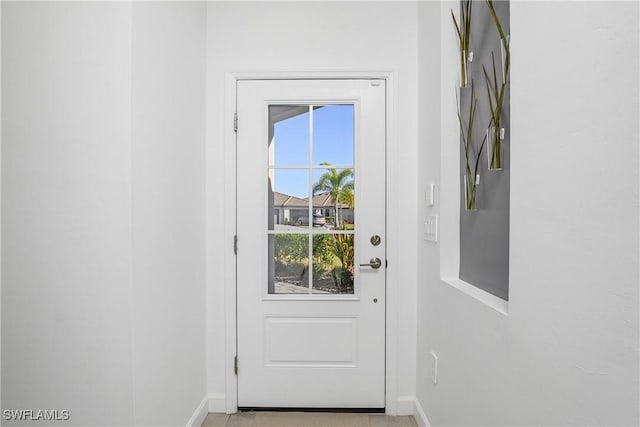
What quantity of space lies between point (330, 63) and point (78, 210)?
1508mm

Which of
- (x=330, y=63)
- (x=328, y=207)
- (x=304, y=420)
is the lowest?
(x=304, y=420)

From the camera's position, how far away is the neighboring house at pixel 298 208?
2443 mm

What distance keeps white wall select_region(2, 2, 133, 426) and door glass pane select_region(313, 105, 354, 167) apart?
1.12 m

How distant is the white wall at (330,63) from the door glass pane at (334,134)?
0.78ft

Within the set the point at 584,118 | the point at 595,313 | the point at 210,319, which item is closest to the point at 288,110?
the point at 210,319

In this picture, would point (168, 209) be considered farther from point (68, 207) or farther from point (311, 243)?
point (311, 243)

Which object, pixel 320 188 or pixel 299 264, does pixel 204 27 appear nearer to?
pixel 320 188

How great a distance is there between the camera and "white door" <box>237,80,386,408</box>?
2416 mm

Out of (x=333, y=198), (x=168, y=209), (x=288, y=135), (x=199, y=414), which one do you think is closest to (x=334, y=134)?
(x=288, y=135)

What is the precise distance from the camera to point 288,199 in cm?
245

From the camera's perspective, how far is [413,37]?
2.40 m

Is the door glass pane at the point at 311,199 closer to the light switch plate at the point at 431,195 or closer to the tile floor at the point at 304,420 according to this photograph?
the light switch plate at the point at 431,195

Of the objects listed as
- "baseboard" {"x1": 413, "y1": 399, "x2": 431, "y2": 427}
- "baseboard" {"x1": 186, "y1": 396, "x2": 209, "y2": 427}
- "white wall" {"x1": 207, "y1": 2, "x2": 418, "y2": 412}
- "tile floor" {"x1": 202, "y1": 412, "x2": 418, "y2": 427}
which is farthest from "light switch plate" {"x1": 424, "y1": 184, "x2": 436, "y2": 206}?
"baseboard" {"x1": 186, "y1": 396, "x2": 209, "y2": 427}

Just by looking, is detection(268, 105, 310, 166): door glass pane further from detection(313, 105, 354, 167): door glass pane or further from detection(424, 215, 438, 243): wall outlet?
detection(424, 215, 438, 243): wall outlet
